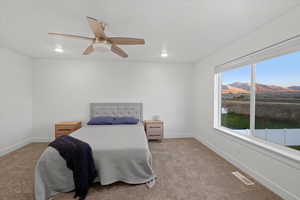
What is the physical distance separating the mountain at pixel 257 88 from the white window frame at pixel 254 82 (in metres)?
0.10

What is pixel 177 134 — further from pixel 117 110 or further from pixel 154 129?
pixel 117 110

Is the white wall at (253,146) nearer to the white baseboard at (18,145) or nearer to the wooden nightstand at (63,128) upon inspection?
the wooden nightstand at (63,128)

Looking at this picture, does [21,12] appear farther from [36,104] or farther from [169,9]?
[36,104]

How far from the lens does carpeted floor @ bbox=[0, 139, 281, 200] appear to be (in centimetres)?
188

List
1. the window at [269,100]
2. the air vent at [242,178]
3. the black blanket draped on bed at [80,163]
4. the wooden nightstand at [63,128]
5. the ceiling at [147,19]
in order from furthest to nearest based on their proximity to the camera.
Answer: the wooden nightstand at [63,128] → the air vent at [242,178] → the window at [269,100] → the black blanket draped on bed at [80,163] → the ceiling at [147,19]

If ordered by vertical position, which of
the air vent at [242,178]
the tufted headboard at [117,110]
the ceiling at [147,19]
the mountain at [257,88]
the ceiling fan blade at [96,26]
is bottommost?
the air vent at [242,178]

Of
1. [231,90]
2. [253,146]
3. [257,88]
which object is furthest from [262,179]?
[231,90]

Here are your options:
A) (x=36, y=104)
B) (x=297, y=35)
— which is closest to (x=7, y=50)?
(x=36, y=104)

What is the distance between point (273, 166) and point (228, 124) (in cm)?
135

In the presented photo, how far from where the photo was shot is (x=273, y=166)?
1.95m

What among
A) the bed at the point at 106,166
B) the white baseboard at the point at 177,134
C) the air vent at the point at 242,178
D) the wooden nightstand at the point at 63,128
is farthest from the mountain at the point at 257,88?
the wooden nightstand at the point at 63,128

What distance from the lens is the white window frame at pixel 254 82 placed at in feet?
5.92

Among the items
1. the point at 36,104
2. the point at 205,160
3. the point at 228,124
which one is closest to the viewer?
the point at 205,160

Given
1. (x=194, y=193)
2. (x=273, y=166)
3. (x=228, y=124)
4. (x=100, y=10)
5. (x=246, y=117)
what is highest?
(x=100, y=10)
